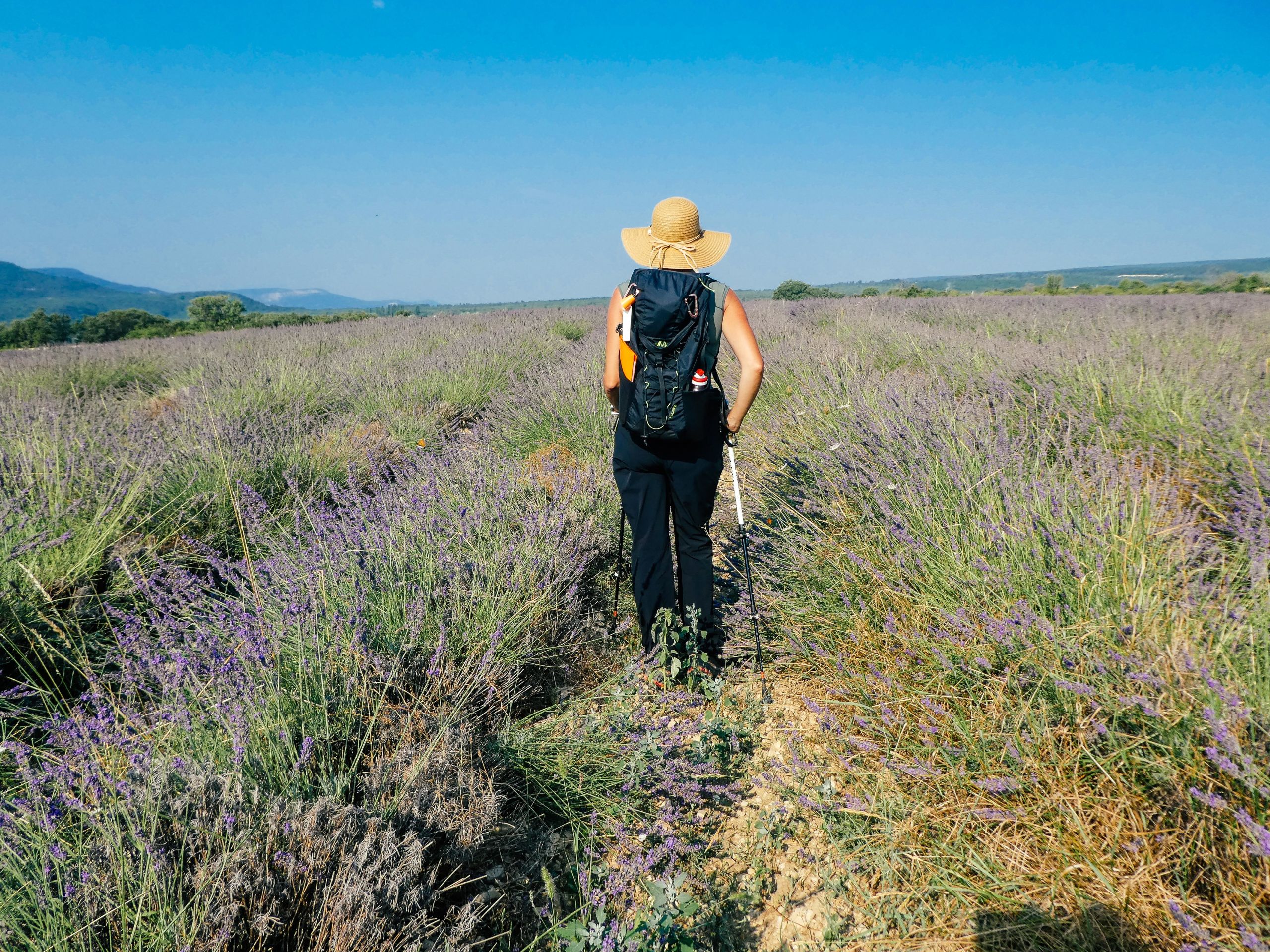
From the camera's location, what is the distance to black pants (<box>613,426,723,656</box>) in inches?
97.3

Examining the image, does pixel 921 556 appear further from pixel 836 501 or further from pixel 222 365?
pixel 222 365

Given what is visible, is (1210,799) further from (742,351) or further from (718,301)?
(718,301)

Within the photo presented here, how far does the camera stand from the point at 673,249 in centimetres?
248

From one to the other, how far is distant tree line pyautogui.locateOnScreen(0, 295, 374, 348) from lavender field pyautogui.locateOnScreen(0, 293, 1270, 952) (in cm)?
1906

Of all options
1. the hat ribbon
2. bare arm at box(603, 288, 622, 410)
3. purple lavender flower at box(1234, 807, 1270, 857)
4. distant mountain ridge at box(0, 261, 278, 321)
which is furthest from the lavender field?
distant mountain ridge at box(0, 261, 278, 321)

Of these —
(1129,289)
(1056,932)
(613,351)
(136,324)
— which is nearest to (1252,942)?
(1056,932)

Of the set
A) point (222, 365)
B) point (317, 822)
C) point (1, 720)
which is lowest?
point (1, 720)

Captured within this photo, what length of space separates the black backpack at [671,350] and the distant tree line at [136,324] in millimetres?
19753

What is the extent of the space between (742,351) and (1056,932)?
1.92 meters

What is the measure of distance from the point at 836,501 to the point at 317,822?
7.40ft

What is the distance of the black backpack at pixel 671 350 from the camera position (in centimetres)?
228

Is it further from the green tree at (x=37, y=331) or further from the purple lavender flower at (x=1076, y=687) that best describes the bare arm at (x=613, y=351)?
the green tree at (x=37, y=331)

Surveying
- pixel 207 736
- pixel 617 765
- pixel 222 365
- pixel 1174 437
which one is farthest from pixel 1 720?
pixel 222 365

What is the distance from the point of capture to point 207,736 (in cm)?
153
